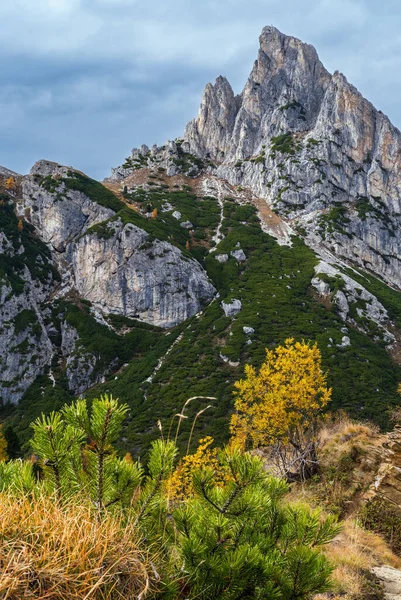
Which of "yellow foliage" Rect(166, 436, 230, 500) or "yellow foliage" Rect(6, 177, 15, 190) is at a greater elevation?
"yellow foliage" Rect(6, 177, 15, 190)

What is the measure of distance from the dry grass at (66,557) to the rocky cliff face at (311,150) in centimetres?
10890

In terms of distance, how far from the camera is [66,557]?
5.97 feet

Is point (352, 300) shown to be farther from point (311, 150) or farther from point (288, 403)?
point (288, 403)

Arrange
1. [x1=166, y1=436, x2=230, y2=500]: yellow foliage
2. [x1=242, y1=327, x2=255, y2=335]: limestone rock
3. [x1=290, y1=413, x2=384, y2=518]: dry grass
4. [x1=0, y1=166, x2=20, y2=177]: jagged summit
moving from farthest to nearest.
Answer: [x1=0, y1=166, x2=20, y2=177]: jagged summit, [x1=242, y1=327, x2=255, y2=335]: limestone rock, [x1=290, y1=413, x2=384, y2=518]: dry grass, [x1=166, y1=436, x2=230, y2=500]: yellow foliage

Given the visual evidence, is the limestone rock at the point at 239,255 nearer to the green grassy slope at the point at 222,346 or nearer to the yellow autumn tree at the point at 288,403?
the green grassy slope at the point at 222,346

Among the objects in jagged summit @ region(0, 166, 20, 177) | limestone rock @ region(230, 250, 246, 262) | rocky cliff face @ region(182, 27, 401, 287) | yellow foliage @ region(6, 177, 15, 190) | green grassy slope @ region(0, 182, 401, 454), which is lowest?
green grassy slope @ region(0, 182, 401, 454)

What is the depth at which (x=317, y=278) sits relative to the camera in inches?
3413

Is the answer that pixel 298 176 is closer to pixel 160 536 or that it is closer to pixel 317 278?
pixel 317 278

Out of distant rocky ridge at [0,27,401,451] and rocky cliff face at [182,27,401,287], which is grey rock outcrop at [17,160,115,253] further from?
rocky cliff face at [182,27,401,287]

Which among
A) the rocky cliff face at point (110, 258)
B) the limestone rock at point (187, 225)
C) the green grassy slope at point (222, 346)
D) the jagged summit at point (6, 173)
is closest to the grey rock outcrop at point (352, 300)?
the green grassy slope at point (222, 346)

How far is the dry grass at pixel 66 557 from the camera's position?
1686 mm

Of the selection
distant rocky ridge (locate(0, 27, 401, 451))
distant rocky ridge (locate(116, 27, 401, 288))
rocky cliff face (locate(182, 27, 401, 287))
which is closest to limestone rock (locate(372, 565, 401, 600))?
distant rocky ridge (locate(0, 27, 401, 451))

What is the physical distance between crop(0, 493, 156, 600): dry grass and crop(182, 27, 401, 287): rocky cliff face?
357 feet

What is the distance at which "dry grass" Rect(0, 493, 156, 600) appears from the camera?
169 cm
